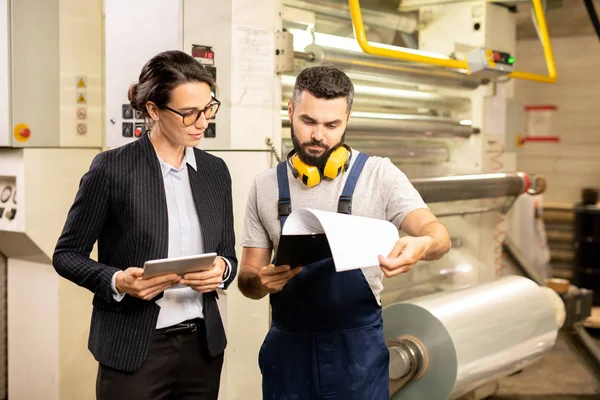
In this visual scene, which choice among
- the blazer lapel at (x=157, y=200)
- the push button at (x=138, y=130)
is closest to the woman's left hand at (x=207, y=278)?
the blazer lapel at (x=157, y=200)

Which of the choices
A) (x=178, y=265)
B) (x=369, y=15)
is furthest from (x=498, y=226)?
(x=178, y=265)

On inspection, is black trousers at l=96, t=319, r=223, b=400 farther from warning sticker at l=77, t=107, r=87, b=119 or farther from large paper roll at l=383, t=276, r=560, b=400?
warning sticker at l=77, t=107, r=87, b=119

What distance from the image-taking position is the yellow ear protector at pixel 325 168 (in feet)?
5.79

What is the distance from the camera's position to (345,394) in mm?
1829

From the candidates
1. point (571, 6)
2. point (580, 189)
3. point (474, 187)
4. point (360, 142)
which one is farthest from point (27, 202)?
point (580, 189)

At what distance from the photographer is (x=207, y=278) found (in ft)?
5.72

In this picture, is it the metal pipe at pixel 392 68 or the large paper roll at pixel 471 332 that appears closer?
the large paper roll at pixel 471 332

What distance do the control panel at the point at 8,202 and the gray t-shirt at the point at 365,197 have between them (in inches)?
71.8

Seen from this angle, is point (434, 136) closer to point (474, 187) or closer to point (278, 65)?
point (474, 187)

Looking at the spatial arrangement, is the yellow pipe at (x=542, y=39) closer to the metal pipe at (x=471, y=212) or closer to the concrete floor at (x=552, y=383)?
the metal pipe at (x=471, y=212)

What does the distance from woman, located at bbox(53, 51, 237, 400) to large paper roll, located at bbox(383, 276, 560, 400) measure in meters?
1.16

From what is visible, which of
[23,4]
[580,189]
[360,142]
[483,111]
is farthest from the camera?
[580,189]

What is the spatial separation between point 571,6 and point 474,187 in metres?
2.92

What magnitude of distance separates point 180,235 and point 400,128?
212cm
